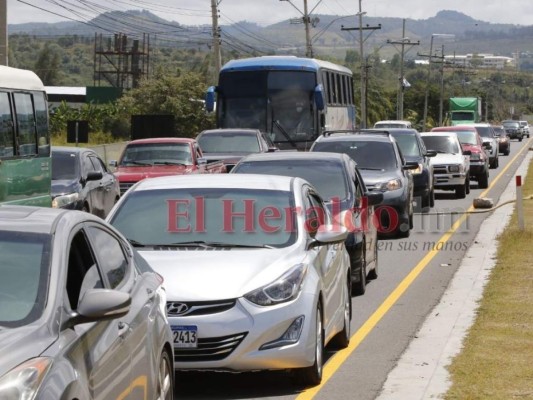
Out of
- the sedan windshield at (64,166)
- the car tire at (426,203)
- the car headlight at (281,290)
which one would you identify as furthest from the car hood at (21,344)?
the car tire at (426,203)

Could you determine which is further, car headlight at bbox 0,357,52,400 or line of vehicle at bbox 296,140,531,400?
line of vehicle at bbox 296,140,531,400

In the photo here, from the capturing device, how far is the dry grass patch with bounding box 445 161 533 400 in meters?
9.63

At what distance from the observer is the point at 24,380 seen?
5297 millimetres

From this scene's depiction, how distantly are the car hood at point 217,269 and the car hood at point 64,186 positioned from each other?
482 inches

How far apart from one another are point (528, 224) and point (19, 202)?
10.3 metres

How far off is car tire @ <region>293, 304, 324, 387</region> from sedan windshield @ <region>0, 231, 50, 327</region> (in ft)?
12.7

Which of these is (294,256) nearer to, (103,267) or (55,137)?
(103,267)

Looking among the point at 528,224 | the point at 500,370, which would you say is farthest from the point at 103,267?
the point at 528,224

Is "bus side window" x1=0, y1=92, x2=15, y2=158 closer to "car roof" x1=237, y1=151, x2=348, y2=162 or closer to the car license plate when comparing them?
"car roof" x1=237, y1=151, x2=348, y2=162

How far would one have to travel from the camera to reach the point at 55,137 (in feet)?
226

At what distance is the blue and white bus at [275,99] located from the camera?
36312 mm

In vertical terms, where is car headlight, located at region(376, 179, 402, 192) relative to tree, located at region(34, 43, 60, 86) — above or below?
below

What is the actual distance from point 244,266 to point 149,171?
16824 mm

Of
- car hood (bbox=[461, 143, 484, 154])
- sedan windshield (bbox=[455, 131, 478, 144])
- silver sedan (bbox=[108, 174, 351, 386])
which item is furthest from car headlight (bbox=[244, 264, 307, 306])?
sedan windshield (bbox=[455, 131, 478, 144])
